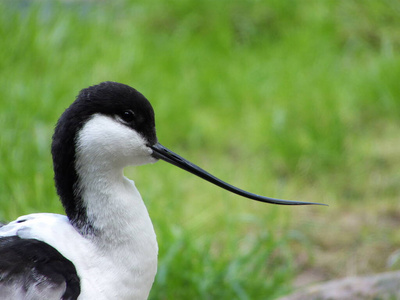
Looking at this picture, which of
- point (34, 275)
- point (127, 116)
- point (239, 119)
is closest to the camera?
point (34, 275)

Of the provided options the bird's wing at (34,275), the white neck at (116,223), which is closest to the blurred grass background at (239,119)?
the white neck at (116,223)

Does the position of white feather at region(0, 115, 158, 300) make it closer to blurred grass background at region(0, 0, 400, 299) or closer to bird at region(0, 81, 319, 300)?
bird at region(0, 81, 319, 300)

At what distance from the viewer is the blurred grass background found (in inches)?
118

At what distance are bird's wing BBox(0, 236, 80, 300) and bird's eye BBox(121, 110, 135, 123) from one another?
0.42 m

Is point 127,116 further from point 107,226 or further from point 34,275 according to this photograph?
point 34,275

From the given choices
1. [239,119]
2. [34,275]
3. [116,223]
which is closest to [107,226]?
[116,223]

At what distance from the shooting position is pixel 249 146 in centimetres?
409

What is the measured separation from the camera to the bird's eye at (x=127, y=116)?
1843mm

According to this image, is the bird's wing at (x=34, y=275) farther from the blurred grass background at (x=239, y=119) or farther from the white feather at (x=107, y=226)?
the blurred grass background at (x=239, y=119)

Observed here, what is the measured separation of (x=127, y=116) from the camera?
1.85 m

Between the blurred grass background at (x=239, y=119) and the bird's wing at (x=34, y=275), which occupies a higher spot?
the blurred grass background at (x=239, y=119)

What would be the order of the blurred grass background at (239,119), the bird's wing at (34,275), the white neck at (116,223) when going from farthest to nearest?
the blurred grass background at (239,119) → the white neck at (116,223) → the bird's wing at (34,275)

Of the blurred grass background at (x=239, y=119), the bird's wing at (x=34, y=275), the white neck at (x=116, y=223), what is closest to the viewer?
the bird's wing at (x=34, y=275)

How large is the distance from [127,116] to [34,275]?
19.6 inches
